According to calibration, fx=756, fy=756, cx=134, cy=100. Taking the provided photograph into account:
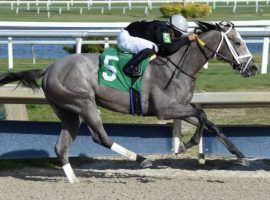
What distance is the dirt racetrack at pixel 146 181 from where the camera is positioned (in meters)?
5.95

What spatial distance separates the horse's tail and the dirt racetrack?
34.0 inches

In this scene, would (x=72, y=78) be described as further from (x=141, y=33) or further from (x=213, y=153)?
(x=213, y=153)

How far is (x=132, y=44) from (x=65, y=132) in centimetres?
101

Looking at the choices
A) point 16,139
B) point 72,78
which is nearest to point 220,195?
point 72,78

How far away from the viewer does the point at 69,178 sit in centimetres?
661

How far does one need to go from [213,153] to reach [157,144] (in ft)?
1.94

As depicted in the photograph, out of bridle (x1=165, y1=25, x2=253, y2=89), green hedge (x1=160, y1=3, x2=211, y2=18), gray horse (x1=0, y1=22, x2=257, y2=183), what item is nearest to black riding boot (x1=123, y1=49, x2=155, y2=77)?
gray horse (x1=0, y1=22, x2=257, y2=183)

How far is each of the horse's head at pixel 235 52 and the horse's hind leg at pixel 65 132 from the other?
1424mm

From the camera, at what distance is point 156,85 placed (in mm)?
6453

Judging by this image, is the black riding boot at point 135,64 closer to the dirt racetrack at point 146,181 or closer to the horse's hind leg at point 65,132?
the horse's hind leg at point 65,132

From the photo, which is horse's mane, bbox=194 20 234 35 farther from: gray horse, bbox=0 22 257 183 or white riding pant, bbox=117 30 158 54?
white riding pant, bbox=117 30 158 54

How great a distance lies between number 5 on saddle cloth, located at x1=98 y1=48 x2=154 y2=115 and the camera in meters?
6.47

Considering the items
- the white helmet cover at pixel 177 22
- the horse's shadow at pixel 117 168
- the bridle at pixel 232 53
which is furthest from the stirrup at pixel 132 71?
the horse's shadow at pixel 117 168

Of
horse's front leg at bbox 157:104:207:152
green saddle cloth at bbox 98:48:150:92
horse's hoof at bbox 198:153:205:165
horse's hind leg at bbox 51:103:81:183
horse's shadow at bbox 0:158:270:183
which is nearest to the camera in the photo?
horse's front leg at bbox 157:104:207:152
